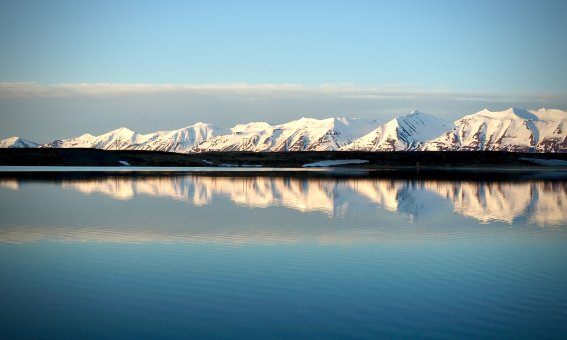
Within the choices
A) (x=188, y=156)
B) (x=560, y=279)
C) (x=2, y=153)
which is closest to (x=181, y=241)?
(x=560, y=279)

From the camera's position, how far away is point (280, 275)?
61.2 feet

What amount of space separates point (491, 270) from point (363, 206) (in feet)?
74.8

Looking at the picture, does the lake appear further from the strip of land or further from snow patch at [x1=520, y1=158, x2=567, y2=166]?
snow patch at [x1=520, y1=158, x2=567, y2=166]

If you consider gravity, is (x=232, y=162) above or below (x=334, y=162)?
below

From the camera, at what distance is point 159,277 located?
1831 centimetres

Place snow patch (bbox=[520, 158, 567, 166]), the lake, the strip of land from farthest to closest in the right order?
snow patch (bbox=[520, 158, 567, 166]), the strip of land, the lake

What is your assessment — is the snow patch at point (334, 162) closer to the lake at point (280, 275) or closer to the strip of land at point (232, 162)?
the strip of land at point (232, 162)

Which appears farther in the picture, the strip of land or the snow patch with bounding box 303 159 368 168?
the snow patch with bounding box 303 159 368 168

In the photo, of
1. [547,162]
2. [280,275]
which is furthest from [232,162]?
[280,275]

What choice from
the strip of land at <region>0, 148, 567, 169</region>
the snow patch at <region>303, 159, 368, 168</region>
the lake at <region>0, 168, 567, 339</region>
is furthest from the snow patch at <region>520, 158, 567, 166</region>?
the lake at <region>0, 168, 567, 339</region>

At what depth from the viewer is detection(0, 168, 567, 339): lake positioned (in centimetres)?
1377

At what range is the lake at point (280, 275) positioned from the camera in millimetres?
13773

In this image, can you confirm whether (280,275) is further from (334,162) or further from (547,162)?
(547,162)

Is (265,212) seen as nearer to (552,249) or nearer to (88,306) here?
(552,249)
